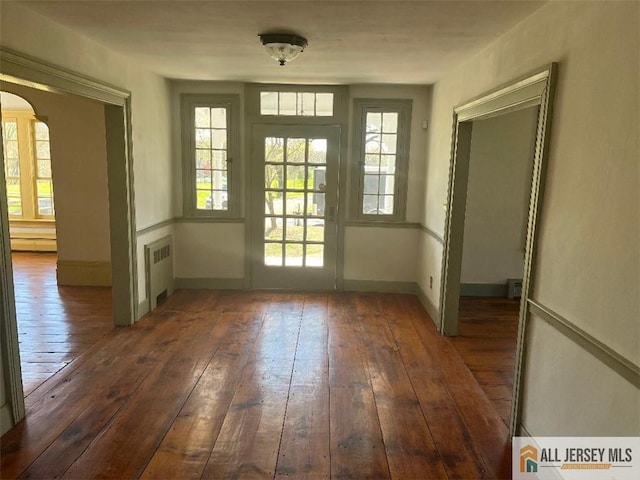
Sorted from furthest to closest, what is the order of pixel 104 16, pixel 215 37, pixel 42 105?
pixel 42 105 < pixel 215 37 < pixel 104 16

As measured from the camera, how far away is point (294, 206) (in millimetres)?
5113

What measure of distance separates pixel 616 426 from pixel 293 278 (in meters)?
3.87

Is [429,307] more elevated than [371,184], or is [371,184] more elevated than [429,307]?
[371,184]

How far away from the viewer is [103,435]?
2418mm

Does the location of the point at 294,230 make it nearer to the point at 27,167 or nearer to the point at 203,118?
the point at 203,118

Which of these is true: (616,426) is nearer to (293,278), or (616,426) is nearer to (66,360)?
(66,360)

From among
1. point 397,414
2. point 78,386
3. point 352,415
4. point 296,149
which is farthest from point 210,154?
point 397,414

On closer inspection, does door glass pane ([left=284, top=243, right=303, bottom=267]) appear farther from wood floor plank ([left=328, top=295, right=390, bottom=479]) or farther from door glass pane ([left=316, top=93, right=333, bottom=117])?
door glass pane ([left=316, top=93, right=333, bottom=117])

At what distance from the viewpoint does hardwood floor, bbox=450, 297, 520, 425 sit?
305 centimetres

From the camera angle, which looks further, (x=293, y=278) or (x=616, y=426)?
(x=293, y=278)

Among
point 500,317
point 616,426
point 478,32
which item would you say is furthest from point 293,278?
point 616,426

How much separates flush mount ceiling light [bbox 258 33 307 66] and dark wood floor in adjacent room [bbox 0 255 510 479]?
2186 mm

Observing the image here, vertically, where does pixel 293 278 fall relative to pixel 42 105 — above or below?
below

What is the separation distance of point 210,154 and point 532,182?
12.0 feet
